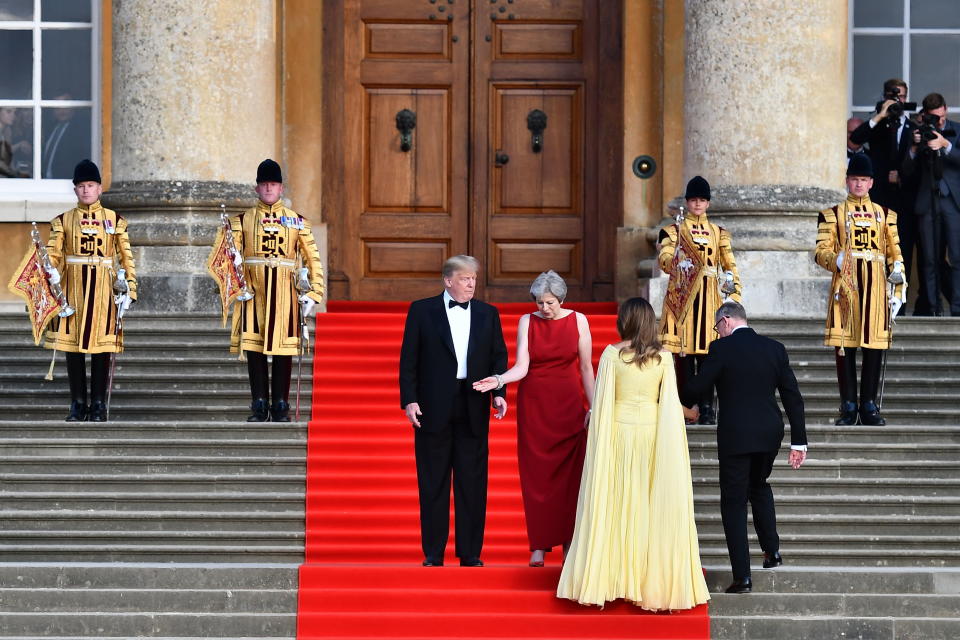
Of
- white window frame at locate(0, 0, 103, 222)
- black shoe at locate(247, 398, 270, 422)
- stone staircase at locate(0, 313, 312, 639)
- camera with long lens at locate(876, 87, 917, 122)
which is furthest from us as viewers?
white window frame at locate(0, 0, 103, 222)

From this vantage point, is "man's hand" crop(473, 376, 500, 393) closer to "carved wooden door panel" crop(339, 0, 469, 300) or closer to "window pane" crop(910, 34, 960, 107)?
"carved wooden door panel" crop(339, 0, 469, 300)

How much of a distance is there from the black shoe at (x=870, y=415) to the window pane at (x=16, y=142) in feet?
22.9

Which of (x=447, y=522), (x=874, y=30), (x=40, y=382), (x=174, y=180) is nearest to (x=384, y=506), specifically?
(x=447, y=522)

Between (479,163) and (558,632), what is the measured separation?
6589 mm

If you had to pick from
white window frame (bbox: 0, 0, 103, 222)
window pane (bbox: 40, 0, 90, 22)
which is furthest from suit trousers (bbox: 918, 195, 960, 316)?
window pane (bbox: 40, 0, 90, 22)

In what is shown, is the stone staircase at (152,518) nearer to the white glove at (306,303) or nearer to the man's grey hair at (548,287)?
the white glove at (306,303)

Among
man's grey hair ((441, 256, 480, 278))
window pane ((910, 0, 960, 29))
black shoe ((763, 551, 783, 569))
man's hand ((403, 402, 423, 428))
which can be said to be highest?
window pane ((910, 0, 960, 29))

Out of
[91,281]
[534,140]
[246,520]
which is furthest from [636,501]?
[534,140]

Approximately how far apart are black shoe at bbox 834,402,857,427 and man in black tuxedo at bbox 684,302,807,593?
A: 2.04m

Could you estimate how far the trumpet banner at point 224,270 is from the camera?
12.1 m

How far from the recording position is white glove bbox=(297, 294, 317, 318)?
1190 cm

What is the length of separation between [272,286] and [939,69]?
6164 millimetres

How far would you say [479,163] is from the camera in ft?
50.6

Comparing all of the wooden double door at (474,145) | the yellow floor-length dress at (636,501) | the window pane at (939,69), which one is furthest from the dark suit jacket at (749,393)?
the window pane at (939,69)
